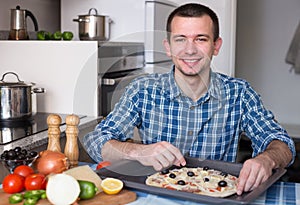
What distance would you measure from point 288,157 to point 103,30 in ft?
5.34

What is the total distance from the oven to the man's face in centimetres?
55

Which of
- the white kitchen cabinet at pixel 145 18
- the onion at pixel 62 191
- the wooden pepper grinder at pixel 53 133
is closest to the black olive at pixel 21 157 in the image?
the wooden pepper grinder at pixel 53 133

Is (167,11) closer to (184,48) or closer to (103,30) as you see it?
(103,30)

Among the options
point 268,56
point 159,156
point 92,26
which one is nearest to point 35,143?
point 159,156

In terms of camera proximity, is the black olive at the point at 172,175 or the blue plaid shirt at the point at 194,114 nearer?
the black olive at the point at 172,175

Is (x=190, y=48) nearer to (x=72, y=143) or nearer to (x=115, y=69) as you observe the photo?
(x=72, y=143)

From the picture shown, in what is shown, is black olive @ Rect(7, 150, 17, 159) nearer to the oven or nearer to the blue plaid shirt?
the blue plaid shirt

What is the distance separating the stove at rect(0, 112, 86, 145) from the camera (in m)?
1.81

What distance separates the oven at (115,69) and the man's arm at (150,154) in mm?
681

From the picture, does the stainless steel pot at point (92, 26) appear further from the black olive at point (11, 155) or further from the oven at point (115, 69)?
the black olive at point (11, 155)

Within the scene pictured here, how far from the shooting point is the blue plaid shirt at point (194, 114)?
1.74 m

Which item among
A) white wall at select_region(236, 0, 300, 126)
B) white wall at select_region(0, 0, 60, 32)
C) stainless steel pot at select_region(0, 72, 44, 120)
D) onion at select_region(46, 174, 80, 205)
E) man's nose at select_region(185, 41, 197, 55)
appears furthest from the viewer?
white wall at select_region(236, 0, 300, 126)

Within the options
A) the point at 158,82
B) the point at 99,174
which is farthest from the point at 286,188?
the point at 158,82

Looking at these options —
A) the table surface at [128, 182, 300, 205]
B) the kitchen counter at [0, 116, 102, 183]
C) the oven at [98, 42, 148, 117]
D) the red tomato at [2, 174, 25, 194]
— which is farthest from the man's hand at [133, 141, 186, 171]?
the oven at [98, 42, 148, 117]
